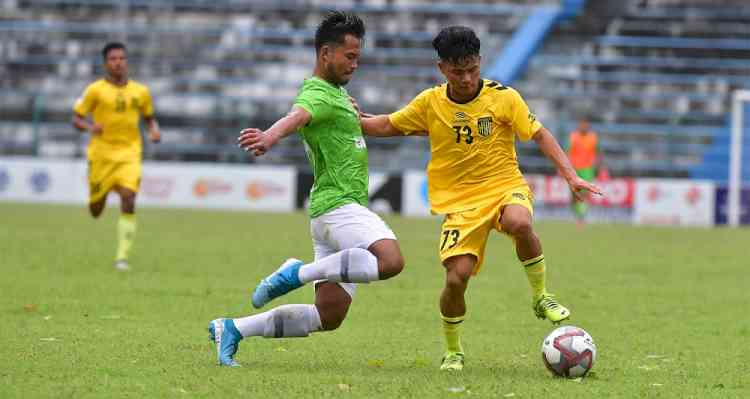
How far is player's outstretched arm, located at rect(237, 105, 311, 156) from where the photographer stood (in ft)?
22.1

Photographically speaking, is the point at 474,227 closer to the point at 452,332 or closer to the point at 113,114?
the point at 452,332

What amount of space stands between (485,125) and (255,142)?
2.02 meters

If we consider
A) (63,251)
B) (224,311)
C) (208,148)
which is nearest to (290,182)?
(208,148)

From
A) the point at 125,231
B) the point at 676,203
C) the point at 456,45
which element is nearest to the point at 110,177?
the point at 125,231

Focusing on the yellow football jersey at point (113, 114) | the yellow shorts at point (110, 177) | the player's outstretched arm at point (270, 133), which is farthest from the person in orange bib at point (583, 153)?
the player's outstretched arm at point (270, 133)

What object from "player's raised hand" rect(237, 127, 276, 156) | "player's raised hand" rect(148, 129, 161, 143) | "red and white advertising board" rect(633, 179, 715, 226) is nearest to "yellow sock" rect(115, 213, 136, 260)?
"player's raised hand" rect(148, 129, 161, 143)

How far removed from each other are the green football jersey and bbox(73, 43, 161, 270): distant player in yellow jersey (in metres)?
7.64

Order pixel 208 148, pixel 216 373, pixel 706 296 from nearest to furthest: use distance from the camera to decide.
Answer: pixel 216 373, pixel 706 296, pixel 208 148

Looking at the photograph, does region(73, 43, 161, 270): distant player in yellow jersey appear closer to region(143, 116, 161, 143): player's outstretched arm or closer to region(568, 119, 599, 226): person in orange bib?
region(143, 116, 161, 143): player's outstretched arm

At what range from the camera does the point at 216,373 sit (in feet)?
24.6

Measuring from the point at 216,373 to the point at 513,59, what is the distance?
27.4 m

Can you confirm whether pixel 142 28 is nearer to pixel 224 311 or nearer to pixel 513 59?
pixel 513 59

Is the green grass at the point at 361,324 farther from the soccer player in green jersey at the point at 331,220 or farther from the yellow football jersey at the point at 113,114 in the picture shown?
the yellow football jersey at the point at 113,114

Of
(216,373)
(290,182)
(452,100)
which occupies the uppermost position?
(452,100)
